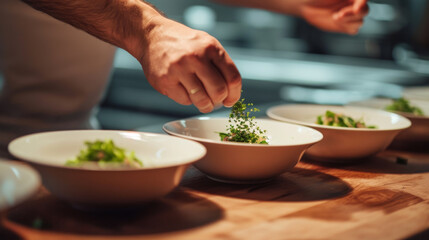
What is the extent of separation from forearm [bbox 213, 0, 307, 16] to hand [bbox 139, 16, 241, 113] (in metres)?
1.15

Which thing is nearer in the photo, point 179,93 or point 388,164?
point 179,93

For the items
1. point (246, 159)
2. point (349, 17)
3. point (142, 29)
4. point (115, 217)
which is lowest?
point (115, 217)

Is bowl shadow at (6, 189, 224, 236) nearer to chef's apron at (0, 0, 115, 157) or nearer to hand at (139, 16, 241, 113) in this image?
hand at (139, 16, 241, 113)

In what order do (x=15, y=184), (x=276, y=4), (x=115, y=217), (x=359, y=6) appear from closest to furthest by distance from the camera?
(x=15, y=184) < (x=115, y=217) < (x=359, y=6) < (x=276, y=4)

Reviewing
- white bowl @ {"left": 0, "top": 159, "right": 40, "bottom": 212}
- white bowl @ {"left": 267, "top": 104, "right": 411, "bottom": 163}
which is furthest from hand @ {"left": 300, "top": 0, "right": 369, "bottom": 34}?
white bowl @ {"left": 0, "top": 159, "right": 40, "bottom": 212}

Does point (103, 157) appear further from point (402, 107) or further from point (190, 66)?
point (402, 107)

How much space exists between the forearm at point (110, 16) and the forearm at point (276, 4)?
3.53 feet

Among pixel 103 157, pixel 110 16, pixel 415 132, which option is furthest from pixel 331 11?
pixel 103 157

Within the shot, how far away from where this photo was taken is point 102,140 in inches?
40.3

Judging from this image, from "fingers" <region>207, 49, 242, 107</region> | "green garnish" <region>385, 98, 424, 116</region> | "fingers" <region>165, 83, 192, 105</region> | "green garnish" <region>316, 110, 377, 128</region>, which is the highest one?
"fingers" <region>207, 49, 242, 107</region>

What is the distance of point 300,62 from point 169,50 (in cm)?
389

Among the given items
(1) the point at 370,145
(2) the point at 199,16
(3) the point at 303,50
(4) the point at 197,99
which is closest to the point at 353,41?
(3) the point at 303,50

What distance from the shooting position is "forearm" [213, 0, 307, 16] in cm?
218

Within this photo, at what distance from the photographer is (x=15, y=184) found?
727 mm
